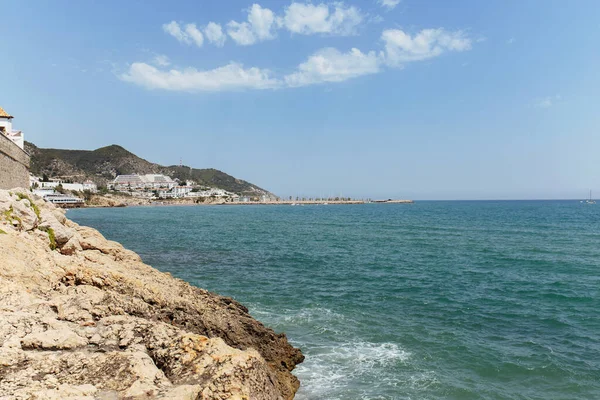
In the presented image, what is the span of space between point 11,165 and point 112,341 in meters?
26.0

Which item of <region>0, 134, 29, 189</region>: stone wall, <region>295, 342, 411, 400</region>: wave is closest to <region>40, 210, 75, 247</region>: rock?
<region>295, 342, 411, 400</region>: wave

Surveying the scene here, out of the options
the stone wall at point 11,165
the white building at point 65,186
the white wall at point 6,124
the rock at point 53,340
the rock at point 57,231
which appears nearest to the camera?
the rock at point 53,340

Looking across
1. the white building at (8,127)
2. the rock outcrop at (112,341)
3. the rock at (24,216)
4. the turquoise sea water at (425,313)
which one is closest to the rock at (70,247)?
the rock at (24,216)

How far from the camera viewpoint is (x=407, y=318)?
585 inches

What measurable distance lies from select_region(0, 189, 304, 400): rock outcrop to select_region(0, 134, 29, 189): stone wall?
1710 cm

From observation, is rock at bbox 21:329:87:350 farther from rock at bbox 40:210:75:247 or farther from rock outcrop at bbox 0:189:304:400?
rock at bbox 40:210:75:247

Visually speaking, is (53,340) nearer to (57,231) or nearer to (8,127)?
(57,231)

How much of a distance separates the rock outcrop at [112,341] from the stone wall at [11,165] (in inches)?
673

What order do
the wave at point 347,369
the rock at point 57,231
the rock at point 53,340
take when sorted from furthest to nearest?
the rock at point 57,231 < the wave at point 347,369 < the rock at point 53,340

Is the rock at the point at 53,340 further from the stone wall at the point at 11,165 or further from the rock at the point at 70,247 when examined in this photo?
the stone wall at the point at 11,165

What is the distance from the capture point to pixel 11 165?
25.5m

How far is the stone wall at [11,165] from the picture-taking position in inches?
919

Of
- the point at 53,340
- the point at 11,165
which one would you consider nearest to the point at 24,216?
the point at 53,340

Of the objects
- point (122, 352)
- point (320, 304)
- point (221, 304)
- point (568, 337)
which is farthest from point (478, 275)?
point (122, 352)
